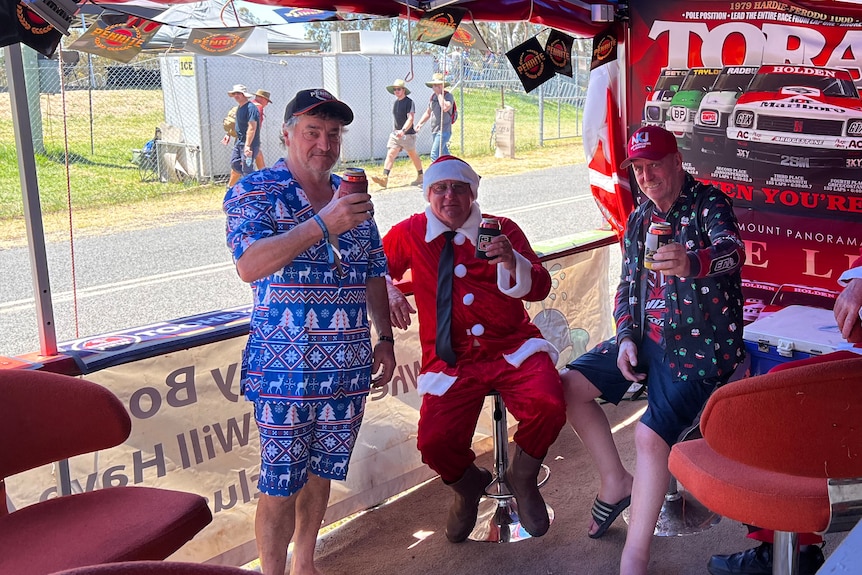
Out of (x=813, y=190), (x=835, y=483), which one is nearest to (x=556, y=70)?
(x=813, y=190)

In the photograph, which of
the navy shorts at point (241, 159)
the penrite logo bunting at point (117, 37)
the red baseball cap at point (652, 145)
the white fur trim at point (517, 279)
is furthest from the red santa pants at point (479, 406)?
the navy shorts at point (241, 159)

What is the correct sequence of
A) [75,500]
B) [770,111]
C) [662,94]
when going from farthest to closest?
[662,94] → [770,111] → [75,500]

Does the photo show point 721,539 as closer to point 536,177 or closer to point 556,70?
point 556,70

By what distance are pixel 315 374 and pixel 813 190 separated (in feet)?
9.21

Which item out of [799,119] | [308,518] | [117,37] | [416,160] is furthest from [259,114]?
[308,518]

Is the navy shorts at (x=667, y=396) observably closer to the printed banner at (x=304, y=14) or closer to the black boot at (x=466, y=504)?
the black boot at (x=466, y=504)

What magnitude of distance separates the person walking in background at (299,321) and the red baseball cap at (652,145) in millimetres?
1075

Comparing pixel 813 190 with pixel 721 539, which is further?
pixel 813 190

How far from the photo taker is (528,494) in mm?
3350

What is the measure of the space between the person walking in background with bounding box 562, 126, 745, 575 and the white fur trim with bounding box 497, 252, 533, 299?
15.0 inches

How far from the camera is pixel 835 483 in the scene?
189 cm

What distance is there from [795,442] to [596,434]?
1620mm

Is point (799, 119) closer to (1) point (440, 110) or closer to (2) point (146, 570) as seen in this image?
(2) point (146, 570)

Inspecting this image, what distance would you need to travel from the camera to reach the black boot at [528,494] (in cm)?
331
